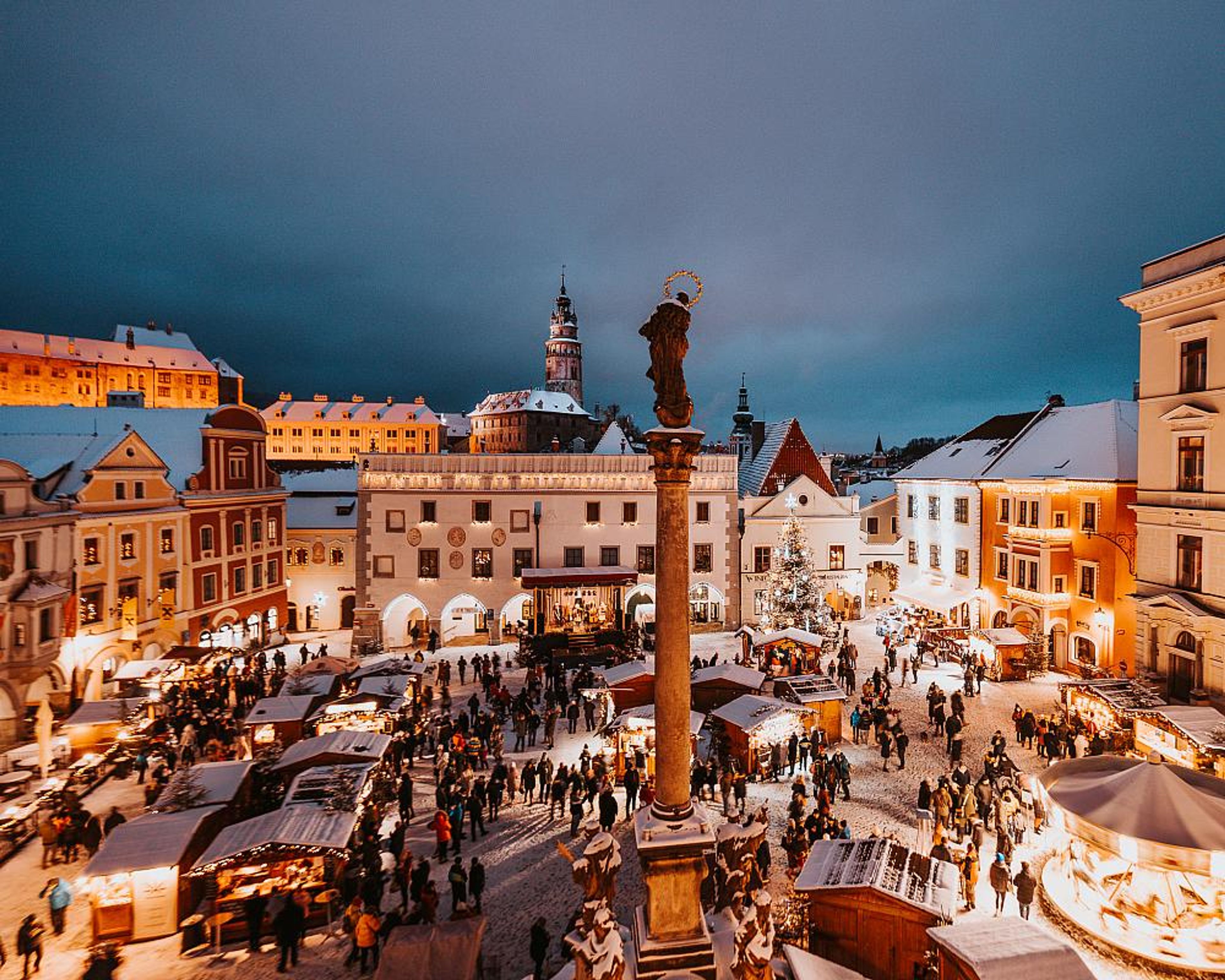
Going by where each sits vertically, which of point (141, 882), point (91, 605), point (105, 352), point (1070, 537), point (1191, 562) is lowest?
point (141, 882)

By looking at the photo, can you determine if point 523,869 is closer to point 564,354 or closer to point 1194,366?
point 1194,366

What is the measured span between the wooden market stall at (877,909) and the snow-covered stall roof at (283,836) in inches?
331

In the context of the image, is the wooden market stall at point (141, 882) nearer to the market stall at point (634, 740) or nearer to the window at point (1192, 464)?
the market stall at point (634, 740)

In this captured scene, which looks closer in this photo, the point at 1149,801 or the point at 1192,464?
the point at 1149,801

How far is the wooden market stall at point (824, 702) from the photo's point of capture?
19391 mm

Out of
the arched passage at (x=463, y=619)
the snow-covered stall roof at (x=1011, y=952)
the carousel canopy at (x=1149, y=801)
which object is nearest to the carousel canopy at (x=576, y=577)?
the arched passage at (x=463, y=619)

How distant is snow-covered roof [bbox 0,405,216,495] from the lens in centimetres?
2427

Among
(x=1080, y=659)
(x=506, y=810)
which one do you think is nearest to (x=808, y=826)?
(x=506, y=810)

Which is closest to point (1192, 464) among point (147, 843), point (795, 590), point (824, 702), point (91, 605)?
point (824, 702)

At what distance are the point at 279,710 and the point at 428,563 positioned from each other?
13.1 m

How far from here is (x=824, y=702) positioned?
1944cm

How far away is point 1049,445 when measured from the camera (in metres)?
28.9

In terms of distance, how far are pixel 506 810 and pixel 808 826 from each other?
24.1ft

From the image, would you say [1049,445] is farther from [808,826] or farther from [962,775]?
[808,826]
